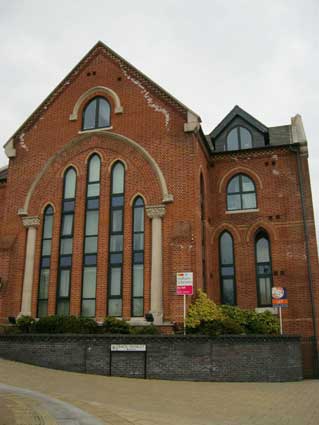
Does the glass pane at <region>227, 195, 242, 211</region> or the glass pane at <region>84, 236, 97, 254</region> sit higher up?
the glass pane at <region>227, 195, 242, 211</region>

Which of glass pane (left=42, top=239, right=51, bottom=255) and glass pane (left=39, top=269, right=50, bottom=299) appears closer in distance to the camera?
glass pane (left=39, top=269, right=50, bottom=299)

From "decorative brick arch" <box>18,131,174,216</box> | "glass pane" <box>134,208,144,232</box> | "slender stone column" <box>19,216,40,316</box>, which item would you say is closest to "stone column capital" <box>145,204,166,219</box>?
"decorative brick arch" <box>18,131,174,216</box>

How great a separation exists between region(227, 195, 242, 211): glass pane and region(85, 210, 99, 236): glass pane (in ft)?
21.9

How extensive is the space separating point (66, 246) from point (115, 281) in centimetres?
295

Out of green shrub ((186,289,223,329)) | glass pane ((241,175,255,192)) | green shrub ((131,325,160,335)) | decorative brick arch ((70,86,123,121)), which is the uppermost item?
decorative brick arch ((70,86,123,121))

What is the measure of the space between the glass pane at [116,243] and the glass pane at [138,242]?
0.65 m

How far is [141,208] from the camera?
20141 mm

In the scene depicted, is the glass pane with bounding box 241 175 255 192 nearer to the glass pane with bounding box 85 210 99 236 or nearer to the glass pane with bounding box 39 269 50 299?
the glass pane with bounding box 85 210 99 236

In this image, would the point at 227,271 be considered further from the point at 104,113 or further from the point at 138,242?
the point at 104,113

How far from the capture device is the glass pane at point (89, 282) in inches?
779

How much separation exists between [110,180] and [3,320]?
775 cm

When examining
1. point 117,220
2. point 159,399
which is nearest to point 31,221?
point 117,220

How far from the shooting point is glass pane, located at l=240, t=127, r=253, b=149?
78.9 feet

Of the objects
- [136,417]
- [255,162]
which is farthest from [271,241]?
[136,417]
